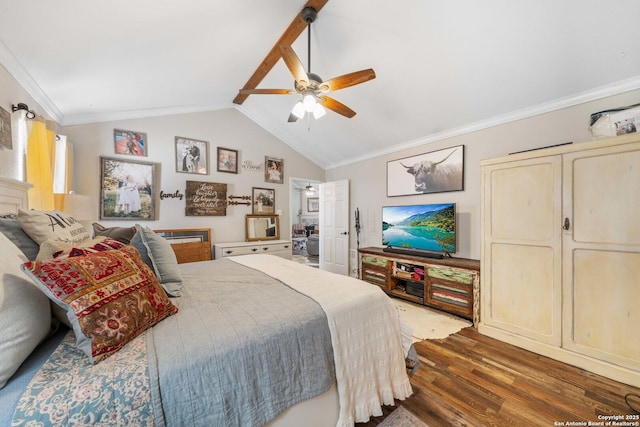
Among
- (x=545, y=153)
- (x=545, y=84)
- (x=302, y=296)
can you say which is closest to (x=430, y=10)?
(x=545, y=84)

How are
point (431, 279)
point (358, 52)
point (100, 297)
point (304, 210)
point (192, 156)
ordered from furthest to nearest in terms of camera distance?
point (304, 210) → point (192, 156) → point (431, 279) → point (358, 52) → point (100, 297)

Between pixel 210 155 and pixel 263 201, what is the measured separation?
1.19 metres

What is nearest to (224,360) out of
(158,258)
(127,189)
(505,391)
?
(158,258)

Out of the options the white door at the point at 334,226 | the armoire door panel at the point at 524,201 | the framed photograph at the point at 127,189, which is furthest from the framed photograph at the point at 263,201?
the armoire door panel at the point at 524,201

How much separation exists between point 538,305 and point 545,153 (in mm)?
1355

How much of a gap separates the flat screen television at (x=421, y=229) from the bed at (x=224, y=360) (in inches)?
78.8

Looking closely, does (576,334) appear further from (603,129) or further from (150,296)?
(150,296)

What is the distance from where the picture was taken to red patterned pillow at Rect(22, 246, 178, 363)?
799 mm

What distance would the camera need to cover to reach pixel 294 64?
189 centimetres

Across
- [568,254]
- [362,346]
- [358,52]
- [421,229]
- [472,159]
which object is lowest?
[362,346]

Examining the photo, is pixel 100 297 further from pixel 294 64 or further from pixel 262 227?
pixel 262 227

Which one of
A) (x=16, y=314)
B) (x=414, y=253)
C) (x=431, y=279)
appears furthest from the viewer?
(x=414, y=253)

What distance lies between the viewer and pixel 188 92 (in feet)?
10.7

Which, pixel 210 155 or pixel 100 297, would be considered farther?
pixel 210 155
